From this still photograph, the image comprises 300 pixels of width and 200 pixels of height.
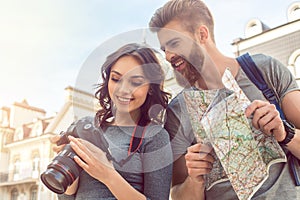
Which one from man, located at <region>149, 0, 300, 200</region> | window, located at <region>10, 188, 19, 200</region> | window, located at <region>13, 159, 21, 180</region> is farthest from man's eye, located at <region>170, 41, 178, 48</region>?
window, located at <region>10, 188, 19, 200</region>

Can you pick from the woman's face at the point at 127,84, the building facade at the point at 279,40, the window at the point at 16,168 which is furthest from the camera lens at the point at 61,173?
the window at the point at 16,168

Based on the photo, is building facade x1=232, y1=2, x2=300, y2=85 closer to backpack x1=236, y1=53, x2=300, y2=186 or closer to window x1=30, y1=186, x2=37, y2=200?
backpack x1=236, y1=53, x2=300, y2=186

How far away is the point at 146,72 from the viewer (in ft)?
1.99

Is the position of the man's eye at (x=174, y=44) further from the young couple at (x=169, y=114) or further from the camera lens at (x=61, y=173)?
the camera lens at (x=61, y=173)

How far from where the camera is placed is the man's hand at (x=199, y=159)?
1.73 feet

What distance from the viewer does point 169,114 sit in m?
0.66

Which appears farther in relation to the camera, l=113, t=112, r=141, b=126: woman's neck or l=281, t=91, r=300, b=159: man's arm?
l=113, t=112, r=141, b=126: woman's neck

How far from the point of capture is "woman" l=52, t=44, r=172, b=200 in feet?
1.91

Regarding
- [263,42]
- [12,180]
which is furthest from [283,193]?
[12,180]

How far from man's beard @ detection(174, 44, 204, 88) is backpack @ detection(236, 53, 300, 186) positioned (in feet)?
0.24

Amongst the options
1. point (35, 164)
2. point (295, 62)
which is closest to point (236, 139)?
point (295, 62)

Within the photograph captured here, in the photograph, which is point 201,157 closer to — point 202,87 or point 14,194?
point 202,87

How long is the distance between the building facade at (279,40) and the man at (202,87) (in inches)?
128

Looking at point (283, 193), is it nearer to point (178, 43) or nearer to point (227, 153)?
point (227, 153)
